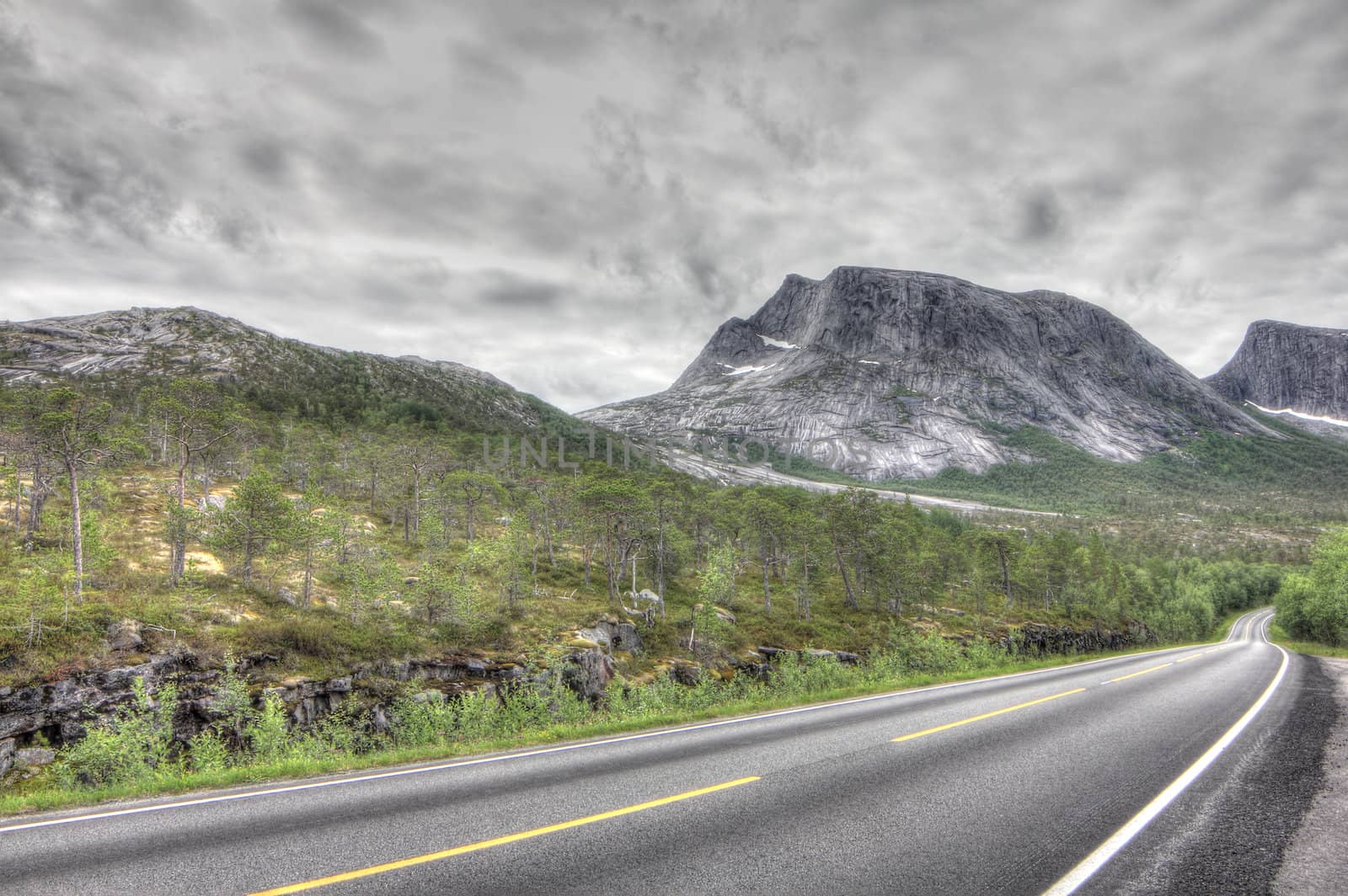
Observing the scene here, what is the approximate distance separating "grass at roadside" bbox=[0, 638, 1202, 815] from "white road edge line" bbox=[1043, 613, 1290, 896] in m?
10.4

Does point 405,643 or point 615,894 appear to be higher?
point 615,894

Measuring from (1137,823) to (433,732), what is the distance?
21885mm

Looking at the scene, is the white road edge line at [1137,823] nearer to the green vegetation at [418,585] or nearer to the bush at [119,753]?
the green vegetation at [418,585]

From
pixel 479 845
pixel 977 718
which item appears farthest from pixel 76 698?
pixel 977 718

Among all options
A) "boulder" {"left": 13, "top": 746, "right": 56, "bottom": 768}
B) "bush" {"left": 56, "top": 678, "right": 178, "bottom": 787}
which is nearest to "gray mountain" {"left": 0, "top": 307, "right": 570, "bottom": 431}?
"boulder" {"left": 13, "top": 746, "right": 56, "bottom": 768}

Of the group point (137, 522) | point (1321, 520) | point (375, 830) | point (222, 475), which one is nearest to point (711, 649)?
point (375, 830)

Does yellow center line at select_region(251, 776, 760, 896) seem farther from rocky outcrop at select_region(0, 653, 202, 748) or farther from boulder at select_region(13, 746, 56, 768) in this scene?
boulder at select_region(13, 746, 56, 768)

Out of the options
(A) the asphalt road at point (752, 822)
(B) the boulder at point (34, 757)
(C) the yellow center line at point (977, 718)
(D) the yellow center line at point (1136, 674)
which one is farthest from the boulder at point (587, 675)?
(D) the yellow center line at point (1136, 674)

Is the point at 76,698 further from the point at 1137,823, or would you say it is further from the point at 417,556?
the point at 1137,823

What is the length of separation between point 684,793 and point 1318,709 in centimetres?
1696

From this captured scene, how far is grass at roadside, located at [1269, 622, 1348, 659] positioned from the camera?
3572 cm

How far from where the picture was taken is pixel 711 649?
4053 centimetres

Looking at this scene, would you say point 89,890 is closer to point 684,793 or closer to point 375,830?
point 375,830

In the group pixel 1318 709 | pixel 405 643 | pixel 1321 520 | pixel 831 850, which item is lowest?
pixel 1321 520
